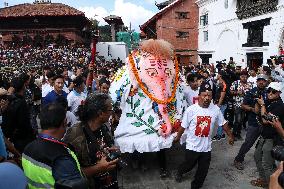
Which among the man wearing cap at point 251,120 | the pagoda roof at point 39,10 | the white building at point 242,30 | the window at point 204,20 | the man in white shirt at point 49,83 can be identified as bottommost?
the man wearing cap at point 251,120

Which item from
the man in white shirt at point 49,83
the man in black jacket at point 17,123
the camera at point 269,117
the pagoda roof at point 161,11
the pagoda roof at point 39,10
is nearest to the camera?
the camera at point 269,117

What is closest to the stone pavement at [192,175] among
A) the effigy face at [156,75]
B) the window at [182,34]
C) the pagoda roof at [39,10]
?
the effigy face at [156,75]

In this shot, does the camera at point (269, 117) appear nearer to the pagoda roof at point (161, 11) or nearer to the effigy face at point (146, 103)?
the effigy face at point (146, 103)

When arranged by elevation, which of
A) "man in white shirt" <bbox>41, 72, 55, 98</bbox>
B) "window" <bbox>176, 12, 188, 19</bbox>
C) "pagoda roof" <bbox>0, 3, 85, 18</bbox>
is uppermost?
"pagoda roof" <bbox>0, 3, 85, 18</bbox>

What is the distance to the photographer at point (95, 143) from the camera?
Result: 2.64 metres

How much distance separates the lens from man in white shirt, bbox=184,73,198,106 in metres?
6.27

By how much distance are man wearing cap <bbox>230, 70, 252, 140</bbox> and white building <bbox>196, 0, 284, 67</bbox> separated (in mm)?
9048

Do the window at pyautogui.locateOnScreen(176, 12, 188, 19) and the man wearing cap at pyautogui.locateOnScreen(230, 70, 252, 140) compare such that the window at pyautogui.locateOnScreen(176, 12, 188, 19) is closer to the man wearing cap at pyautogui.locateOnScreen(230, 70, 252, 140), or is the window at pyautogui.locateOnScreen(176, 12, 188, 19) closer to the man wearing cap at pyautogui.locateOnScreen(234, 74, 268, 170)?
the man wearing cap at pyautogui.locateOnScreen(230, 70, 252, 140)

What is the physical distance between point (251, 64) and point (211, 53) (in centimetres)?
604

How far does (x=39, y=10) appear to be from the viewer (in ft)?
108

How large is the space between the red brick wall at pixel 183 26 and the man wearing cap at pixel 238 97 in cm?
2037

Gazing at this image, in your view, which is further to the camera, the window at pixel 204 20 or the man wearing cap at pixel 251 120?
the window at pixel 204 20

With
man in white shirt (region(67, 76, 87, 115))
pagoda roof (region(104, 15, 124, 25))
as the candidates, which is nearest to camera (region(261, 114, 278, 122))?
man in white shirt (region(67, 76, 87, 115))

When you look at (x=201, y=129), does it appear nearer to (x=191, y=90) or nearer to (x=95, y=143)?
(x=191, y=90)
